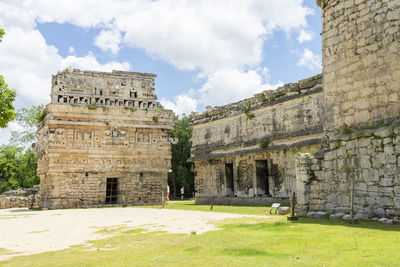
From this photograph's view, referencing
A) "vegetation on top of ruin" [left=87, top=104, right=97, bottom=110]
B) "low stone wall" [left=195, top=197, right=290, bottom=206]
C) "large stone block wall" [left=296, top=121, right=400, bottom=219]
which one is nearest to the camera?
"large stone block wall" [left=296, top=121, right=400, bottom=219]

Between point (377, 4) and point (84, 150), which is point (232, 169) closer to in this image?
point (84, 150)

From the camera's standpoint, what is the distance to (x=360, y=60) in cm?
798

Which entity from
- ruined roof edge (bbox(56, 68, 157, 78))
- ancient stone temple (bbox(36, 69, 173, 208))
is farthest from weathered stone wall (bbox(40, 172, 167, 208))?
ruined roof edge (bbox(56, 68, 157, 78))

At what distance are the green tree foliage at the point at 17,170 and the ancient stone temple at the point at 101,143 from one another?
14.9m

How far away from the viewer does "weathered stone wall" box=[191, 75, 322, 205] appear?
1525 cm

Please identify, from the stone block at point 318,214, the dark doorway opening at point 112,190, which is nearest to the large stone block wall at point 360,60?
the stone block at point 318,214

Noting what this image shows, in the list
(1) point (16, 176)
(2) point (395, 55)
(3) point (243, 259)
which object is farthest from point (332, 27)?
(1) point (16, 176)

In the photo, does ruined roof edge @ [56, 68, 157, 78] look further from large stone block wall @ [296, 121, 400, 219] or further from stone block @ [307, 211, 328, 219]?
stone block @ [307, 211, 328, 219]

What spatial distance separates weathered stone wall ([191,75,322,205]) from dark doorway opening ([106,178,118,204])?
17.3 feet

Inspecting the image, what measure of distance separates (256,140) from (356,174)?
9.78m

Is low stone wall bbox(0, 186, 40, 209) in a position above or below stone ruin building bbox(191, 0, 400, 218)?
below

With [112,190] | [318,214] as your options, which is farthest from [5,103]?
[318,214]

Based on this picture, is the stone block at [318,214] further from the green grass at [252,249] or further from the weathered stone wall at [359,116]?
the green grass at [252,249]

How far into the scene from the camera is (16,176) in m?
37.8
